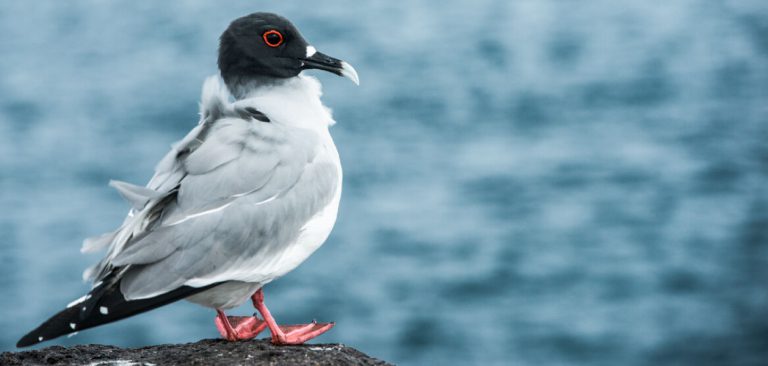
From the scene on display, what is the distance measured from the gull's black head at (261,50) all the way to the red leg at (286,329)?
1367mm

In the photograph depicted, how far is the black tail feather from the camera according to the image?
19.3 ft

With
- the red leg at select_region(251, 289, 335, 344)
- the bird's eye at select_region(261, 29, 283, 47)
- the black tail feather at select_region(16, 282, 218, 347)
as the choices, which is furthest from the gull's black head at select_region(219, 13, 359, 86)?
the black tail feather at select_region(16, 282, 218, 347)

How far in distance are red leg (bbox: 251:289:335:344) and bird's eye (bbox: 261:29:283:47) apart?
4.97ft

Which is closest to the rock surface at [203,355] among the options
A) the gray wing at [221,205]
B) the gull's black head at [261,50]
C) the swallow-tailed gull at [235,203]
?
the swallow-tailed gull at [235,203]

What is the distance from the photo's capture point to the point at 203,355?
255 inches

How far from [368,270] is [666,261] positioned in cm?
468

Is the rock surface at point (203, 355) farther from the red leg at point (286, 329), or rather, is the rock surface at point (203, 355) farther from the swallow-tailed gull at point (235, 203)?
the swallow-tailed gull at point (235, 203)

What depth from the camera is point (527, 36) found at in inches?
1075

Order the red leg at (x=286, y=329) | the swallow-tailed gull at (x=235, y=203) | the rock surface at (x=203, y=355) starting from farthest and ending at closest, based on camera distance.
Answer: the red leg at (x=286, y=329) < the rock surface at (x=203, y=355) < the swallow-tailed gull at (x=235, y=203)

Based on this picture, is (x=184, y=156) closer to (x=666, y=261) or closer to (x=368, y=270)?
(x=368, y=270)

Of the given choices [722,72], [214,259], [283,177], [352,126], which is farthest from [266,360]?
[722,72]

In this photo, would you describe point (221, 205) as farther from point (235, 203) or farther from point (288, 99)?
point (288, 99)

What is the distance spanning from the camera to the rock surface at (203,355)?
6.38m

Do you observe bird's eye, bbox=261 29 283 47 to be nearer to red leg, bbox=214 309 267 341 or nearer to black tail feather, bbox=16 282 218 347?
red leg, bbox=214 309 267 341
